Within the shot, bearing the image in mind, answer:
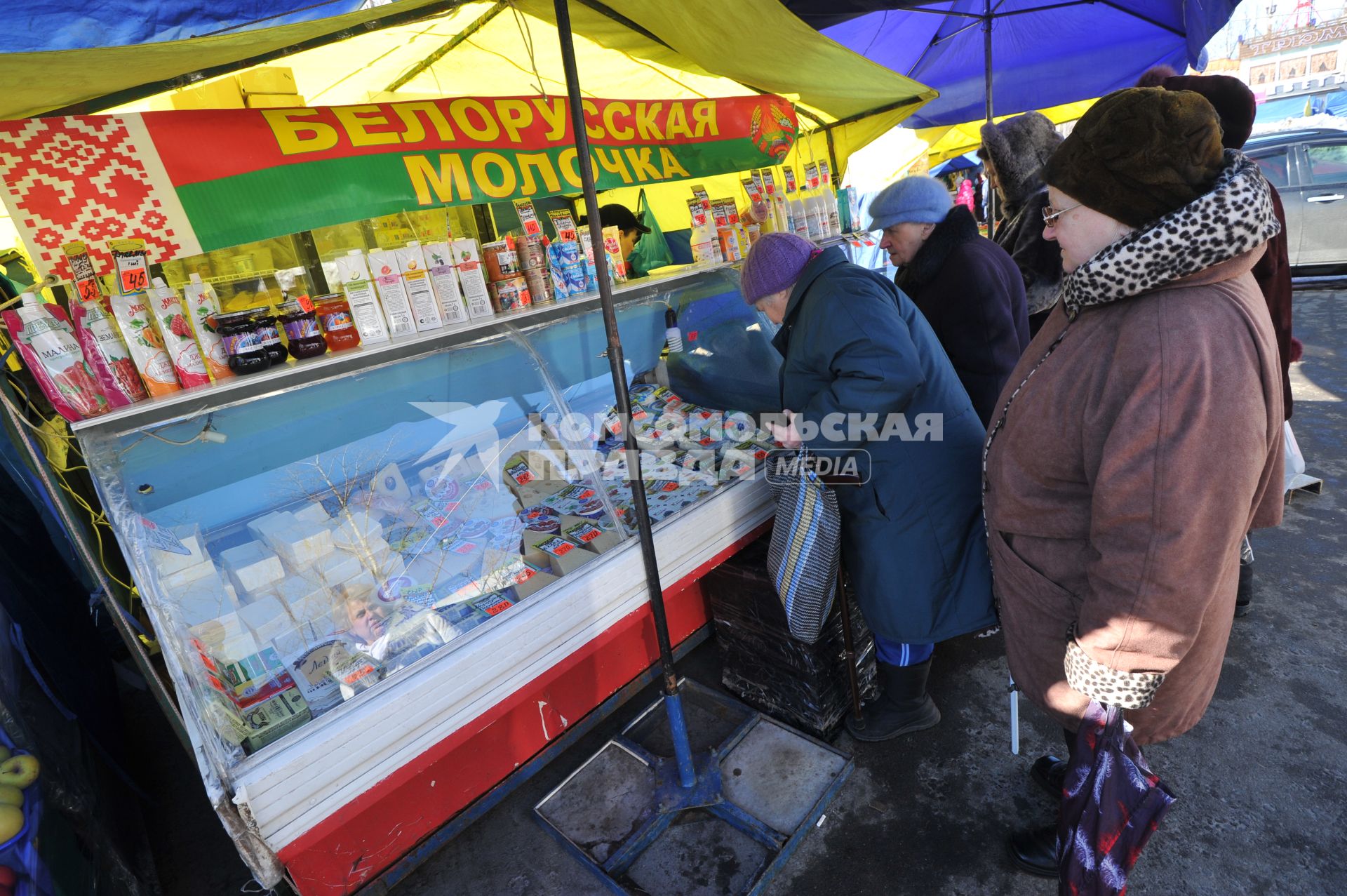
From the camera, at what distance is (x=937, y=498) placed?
6.92 feet

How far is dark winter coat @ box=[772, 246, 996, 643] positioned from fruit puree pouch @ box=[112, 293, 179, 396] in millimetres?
1807

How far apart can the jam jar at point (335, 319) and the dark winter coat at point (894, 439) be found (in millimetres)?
1402

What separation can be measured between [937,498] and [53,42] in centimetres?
247

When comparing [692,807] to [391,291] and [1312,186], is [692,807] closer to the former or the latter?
[391,291]

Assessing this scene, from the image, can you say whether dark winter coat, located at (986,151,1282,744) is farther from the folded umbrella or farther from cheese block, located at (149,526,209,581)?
cheese block, located at (149,526,209,581)

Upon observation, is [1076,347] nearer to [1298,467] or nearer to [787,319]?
[787,319]

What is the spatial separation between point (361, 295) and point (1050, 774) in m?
2.80

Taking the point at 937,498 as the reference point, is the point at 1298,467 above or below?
below

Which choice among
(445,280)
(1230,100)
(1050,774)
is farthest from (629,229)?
(1050,774)

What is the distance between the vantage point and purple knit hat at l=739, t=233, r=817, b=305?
7.10 ft

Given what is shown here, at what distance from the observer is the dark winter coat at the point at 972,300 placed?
268cm

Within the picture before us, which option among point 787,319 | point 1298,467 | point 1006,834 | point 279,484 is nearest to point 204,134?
point 279,484

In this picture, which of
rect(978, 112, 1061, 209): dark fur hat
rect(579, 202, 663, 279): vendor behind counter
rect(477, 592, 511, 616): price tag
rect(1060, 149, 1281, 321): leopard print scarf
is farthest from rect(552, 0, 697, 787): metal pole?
rect(978, 112, 1061, 209): dark fur hat

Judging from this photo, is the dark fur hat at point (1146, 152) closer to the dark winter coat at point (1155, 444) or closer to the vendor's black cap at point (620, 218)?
the dark winter coat at point (1155, 444)
